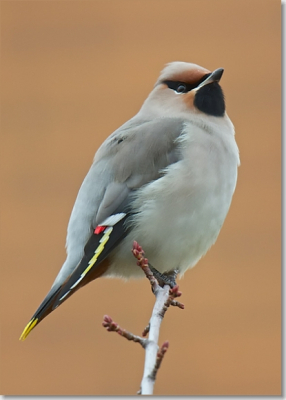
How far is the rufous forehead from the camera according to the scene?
3770 millimetres

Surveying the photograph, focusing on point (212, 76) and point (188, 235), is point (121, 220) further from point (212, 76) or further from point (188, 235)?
point (212, 76)

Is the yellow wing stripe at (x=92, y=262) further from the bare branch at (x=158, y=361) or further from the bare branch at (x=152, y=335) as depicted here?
the bare branch at (x=158, y=361)

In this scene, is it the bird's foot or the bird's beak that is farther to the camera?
the bird's beak

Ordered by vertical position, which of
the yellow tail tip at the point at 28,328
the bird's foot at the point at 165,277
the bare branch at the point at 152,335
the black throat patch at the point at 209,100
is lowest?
the yellow tail tip at the point at 28,328

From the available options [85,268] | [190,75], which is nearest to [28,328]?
[85,268]

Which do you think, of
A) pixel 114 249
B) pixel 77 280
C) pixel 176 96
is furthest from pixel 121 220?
pixel 176 96

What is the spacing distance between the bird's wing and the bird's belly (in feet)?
0.20

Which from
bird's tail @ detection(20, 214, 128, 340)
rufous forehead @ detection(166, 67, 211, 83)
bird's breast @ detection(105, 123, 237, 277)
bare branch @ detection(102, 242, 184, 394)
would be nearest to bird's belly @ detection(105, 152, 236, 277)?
bird's breast @ detection(105, 123, 237, 277)

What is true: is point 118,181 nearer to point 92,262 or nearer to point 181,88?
point 92,262

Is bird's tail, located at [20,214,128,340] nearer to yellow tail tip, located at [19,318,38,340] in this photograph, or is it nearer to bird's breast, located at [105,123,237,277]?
yellow tail tip, located at [19,318,38,340]

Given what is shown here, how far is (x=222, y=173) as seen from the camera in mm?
3426

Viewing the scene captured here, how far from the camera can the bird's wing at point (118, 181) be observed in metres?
3.12

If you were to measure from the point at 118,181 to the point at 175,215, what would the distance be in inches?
12.9

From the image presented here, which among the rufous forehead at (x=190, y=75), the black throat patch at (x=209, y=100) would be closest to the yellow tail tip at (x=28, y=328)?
the black throat patch at (x=209, y=100)
